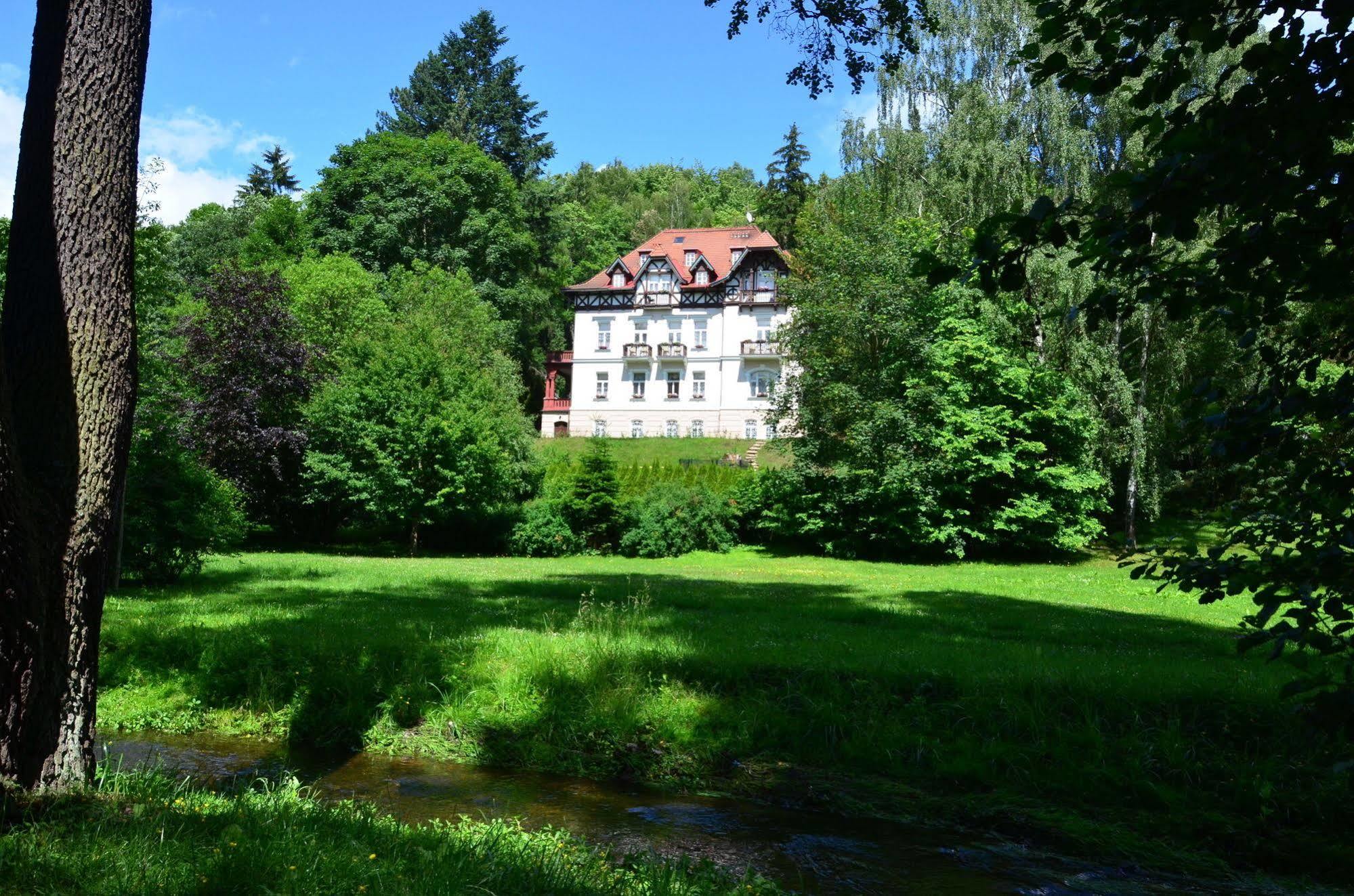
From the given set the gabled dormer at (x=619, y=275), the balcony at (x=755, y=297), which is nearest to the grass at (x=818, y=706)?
the balcony at (x=755, y=297)

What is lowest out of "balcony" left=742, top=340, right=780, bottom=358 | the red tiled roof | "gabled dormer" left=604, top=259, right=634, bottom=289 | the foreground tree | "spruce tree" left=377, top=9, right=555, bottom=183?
the foreground tree

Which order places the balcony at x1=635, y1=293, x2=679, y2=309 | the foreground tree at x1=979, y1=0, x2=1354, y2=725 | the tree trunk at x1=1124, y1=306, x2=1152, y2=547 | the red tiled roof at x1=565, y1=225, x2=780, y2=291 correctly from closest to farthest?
the foreground tree at x1=979, y1=0, x2=1354, y2=725
the tree trunk at x1=1124, y1=306, x2=1152, y2=547
the red tiled roof at x1=565, y1=225, x2=780, y2=291
the balcony at x1=635, y1=293, x2=679, y2=309

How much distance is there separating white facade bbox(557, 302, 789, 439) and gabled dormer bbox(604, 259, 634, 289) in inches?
72.3

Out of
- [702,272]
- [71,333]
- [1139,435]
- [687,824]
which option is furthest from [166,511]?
[702,272]

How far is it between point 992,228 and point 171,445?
17625 mm

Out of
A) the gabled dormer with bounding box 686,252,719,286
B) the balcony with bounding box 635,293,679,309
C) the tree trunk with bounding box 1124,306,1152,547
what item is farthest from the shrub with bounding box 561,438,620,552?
the gabled dormer with bounding box 686,252,719,286

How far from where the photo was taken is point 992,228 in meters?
4.05

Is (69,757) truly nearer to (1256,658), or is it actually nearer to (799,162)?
(1256,658)

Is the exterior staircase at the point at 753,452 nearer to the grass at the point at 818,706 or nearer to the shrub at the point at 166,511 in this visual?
the shrub at the point at 166,511

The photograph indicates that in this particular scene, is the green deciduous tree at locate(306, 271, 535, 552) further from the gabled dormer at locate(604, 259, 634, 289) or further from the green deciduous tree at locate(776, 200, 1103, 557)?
the gabled dormer at locate(604, 259, 634, 289)

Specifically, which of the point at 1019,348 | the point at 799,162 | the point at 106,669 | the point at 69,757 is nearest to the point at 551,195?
the point at 799,162

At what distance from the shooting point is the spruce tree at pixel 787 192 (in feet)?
233

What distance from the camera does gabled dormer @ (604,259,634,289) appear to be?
6419cm

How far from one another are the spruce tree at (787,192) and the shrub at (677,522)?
4006 cm
